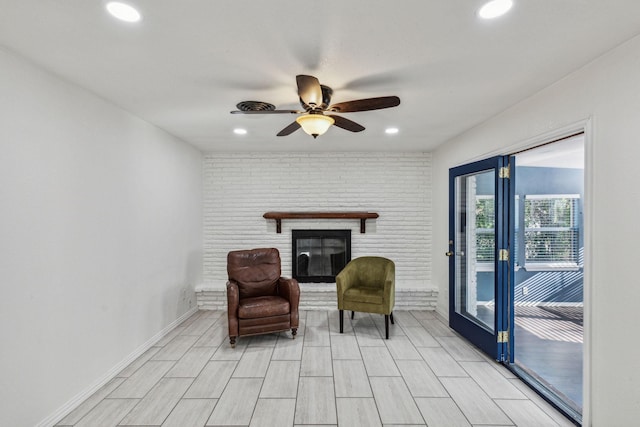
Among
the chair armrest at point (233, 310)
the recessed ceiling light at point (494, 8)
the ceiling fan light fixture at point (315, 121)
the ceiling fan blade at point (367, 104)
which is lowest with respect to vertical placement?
the chair armrest at point (233, 310)

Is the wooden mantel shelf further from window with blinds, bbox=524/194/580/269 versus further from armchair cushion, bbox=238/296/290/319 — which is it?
window with blinds, bbox=524/194/580/269

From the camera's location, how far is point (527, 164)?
5.18m

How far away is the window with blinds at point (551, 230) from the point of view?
5.13 metres

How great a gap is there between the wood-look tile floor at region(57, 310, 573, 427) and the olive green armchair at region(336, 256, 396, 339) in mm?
324

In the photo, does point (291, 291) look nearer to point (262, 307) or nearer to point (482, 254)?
point (262, 307)

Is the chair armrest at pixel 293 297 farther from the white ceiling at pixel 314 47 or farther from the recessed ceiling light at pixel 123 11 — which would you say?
the recessed ceiling light at pixel 123 11

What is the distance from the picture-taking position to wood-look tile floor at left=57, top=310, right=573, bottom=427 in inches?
85.5

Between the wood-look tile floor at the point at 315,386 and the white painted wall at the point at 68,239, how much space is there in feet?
1.15

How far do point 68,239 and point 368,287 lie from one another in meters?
3.19

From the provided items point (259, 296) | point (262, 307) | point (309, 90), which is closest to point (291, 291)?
point (262, 307)

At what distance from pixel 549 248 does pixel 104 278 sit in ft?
20.3

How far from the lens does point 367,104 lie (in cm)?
214

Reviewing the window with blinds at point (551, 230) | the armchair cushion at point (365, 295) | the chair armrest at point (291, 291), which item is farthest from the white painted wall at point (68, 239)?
the window with blinds at point (551, 230)

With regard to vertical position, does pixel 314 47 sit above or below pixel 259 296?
above
